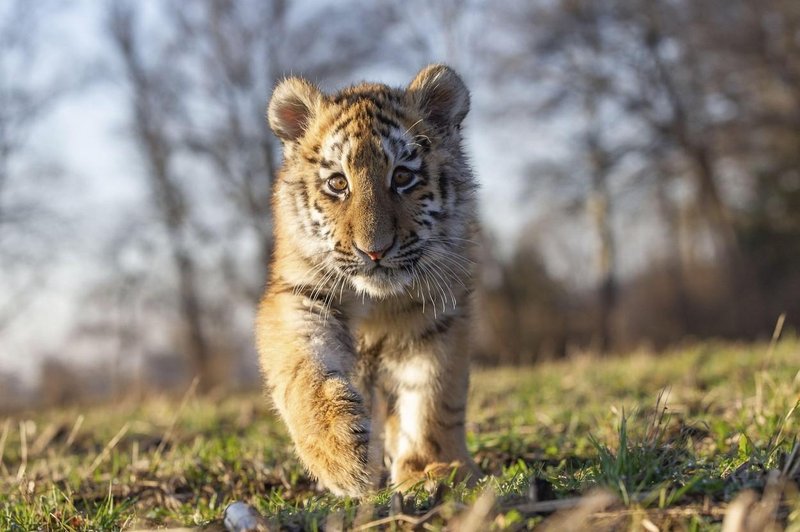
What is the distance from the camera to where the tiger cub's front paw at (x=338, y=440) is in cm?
319

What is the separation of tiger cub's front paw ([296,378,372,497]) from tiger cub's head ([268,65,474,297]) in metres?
0.64

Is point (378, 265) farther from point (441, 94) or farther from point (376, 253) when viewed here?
point (441, 94)

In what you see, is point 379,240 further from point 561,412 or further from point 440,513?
point 561,412

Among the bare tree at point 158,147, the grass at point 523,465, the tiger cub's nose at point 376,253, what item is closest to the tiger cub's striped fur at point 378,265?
the tiger cub's nose at point 376,253

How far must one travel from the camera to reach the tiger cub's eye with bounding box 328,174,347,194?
13.3ft

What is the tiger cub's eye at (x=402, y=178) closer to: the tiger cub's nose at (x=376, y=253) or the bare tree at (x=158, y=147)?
the tiger cub's nose at (x=376, y=253)

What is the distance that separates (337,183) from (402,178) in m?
0.34

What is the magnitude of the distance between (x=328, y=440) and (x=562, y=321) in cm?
2543

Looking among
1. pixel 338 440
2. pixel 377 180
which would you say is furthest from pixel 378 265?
pixel 338 440

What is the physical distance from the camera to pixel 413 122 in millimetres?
4340

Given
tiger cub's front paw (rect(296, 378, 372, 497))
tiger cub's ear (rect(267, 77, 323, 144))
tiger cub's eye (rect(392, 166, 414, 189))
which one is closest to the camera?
tiger cub's front paw (rect(296, 378, 372, 497))

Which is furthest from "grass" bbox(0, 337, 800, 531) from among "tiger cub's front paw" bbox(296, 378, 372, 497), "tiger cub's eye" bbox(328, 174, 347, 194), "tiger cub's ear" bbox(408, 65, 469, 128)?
"tiger cub's ear" bbox(408, 65, 469, 128)

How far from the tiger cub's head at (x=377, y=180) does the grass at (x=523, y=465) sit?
1.12m

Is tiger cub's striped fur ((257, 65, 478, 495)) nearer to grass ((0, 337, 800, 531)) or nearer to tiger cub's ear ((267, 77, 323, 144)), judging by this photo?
tiger cub's ear ((267, 77, 323, 144))
